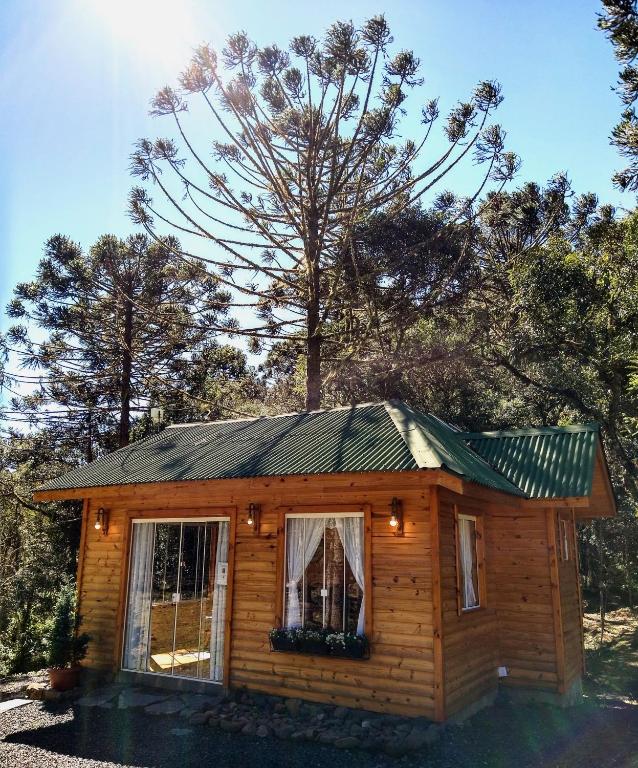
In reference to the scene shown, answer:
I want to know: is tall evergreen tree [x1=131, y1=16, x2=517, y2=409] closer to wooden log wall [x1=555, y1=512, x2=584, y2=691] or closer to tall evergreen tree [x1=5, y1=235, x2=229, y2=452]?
tall evergreen tree [x1=5, y1=235, x2=229, y2=452]

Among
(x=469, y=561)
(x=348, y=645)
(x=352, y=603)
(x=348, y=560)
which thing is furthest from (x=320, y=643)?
(x=469, y=561)

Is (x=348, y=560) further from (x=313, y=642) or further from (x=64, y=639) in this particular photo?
(x=64, y=639)

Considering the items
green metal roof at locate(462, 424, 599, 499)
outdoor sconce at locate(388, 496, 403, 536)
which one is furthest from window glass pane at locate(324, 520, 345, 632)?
green metal roof at locate(462, 424, 599, 499)

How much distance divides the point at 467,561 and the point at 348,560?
6.11ft

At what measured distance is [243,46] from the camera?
12734 millimetres

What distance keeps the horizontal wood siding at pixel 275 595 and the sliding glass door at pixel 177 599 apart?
240 millimetres

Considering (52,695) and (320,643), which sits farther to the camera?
(52,695)

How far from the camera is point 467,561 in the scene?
8523 millimetres

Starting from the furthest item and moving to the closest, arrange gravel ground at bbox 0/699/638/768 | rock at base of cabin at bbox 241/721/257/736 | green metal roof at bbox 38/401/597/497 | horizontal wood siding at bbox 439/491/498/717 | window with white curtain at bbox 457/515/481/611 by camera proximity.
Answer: window with white curtain at bbox 457/515/481/611
green metal roof at bbox 38/401/597/497
horizontal wood siding at bbox 439/491/498/717
rock at base of cabin at bbox 241/721/257/736
gravel ground at bbox 0/699/638/768

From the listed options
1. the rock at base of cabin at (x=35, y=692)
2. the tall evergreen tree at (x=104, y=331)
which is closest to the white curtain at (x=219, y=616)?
the rock at base of cabin at (x=35, y=692)

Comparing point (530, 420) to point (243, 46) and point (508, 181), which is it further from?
point (243, 46)

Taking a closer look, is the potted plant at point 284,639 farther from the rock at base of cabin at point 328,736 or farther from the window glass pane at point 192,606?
the window glass pane at point 192,606

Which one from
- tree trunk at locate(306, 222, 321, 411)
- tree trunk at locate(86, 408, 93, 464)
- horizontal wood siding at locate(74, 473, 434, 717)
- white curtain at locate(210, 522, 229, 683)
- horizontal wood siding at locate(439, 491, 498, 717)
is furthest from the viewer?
tree trunk at locate(86, 408, 93, 464)

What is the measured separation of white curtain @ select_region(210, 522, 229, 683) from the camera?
335 inches
